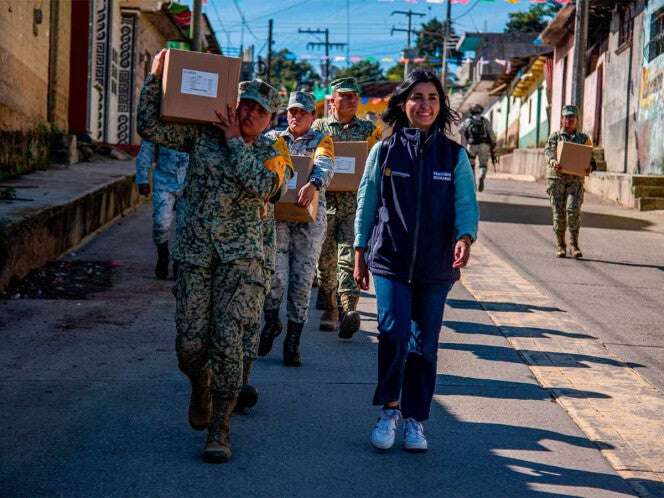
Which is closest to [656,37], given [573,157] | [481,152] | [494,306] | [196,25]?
[481,152]

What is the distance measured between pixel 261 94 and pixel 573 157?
889cm

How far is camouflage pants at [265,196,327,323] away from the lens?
7.57 meters

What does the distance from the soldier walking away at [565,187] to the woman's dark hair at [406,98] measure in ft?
27.4

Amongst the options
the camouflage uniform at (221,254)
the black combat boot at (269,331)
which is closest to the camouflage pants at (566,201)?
the black combat boot at (269,331)

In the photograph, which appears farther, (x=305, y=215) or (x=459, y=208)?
(x=305, y=215)

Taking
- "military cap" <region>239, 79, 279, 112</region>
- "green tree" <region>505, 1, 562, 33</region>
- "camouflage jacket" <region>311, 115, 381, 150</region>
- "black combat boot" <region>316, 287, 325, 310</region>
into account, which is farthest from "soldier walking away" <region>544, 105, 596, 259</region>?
"green tree" <region>505, 1, 562, 33</region>

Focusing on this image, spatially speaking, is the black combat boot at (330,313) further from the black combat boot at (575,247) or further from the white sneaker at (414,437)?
the black combat boot at (575,247)

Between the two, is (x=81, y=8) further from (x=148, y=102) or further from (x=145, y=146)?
(x=148, y=102)

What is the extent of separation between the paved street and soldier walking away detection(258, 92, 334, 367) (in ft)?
0.75

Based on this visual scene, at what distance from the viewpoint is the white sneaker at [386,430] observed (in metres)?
5.44

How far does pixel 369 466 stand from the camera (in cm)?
520

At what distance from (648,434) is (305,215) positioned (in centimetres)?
272

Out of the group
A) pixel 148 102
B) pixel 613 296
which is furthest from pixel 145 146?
pixel 148 102

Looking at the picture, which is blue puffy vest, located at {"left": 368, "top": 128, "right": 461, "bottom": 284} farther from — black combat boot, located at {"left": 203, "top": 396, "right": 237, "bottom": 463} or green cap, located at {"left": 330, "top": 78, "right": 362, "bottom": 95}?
green cap, located at {"left": 330, "top": 78, "right": 362, "bottom": 95}
